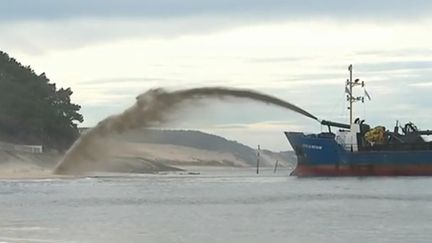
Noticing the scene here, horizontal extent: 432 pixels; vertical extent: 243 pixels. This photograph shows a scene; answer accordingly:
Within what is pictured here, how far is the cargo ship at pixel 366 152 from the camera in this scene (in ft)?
262

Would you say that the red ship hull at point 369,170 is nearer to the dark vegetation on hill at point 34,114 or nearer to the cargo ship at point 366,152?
the cargo ship at point 366,152

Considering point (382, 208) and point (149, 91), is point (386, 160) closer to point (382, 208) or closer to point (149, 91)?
point (149, 91)

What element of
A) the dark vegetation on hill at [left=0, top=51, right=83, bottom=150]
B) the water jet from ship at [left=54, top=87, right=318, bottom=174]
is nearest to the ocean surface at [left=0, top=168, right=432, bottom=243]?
the water jet from ship at [left=54, top=87, right=318, bottom=174]

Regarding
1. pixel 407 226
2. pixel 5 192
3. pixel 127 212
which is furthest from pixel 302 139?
pixel 407 226

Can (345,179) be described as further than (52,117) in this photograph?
No

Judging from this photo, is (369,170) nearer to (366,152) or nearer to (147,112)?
(366,152)

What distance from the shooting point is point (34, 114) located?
116938 millimetres

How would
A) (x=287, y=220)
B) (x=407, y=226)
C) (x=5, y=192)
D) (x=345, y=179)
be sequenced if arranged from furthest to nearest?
(x=345, y=179), (x=5, y=192), (x=287, y=220), (x=407, y=226)

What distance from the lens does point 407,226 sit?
126 feet

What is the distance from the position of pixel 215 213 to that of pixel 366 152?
38011 mm

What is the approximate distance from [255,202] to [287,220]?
11230mm

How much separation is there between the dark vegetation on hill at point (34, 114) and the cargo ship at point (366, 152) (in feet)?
150

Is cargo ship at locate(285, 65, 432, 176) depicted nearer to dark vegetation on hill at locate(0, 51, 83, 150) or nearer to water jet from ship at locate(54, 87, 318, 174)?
water jet from ship at locate(54, 87, 318, 174)

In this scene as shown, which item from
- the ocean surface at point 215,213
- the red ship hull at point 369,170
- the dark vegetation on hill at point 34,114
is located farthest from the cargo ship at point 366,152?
the dark vegetation on hill at point 34,114
